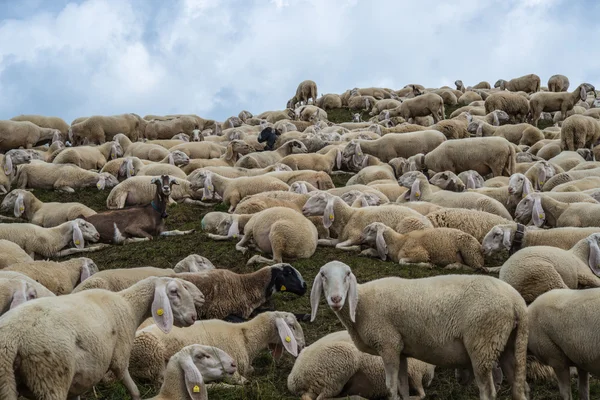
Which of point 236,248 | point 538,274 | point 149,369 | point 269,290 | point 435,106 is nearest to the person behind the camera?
point 149,369

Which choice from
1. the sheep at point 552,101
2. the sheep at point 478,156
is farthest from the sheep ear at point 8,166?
the sheep at point 552,101

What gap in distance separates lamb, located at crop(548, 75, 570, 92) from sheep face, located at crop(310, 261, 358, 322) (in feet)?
117

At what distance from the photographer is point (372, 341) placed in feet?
22.0

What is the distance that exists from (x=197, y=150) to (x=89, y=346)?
16824mm

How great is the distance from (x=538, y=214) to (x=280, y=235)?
4496mm

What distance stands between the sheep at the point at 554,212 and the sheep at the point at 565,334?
5.30 meters

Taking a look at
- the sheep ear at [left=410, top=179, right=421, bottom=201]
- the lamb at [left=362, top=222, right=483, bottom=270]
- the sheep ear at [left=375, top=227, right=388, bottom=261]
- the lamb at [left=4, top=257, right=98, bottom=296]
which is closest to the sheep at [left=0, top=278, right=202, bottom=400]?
the lamb at [left=4, top=257, right=98, bottom=296]

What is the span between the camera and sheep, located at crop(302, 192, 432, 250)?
12133mm

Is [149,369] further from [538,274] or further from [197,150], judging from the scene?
[197,150]

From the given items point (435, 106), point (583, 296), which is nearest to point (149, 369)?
point (583, 296)

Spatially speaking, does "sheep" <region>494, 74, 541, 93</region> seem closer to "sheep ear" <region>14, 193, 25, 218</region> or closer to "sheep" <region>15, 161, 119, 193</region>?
"sheep" <region>15, 161, 119, 193</region>

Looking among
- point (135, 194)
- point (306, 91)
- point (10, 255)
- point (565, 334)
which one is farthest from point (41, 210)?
point (306, 91)

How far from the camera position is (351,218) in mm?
12773

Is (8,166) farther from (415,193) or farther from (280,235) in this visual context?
(415,193)
